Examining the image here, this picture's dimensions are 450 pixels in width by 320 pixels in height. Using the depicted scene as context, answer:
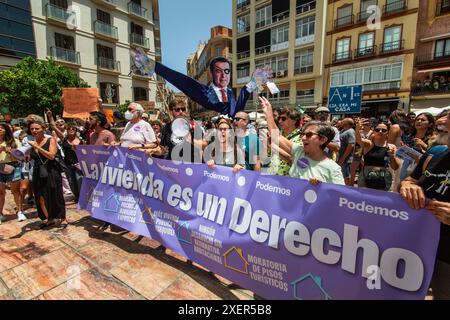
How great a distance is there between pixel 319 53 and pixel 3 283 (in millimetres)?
27057

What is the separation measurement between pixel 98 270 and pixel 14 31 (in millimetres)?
22158

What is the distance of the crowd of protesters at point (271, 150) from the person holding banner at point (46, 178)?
12 mm

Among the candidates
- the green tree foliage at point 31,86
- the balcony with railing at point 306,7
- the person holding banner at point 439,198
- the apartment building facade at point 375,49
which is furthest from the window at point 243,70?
the person holding banner at point 439,198

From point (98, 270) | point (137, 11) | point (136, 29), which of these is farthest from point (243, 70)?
point (98, 270)

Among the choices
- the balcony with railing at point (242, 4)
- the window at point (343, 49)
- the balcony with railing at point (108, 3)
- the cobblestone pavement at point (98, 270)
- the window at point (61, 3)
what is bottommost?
the cobblestone pavement at point (98, 270)

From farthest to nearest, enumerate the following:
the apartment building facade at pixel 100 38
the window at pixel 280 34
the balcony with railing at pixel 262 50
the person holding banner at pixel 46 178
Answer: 1. the balcony with railing at pixel 262 50
2. the window at pixel 280 34
3. the apartment building facade at pixel 100 38
4. the person holding banner at pixel 46 178

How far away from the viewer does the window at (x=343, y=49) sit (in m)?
22.5

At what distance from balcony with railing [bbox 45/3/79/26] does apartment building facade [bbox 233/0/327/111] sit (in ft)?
57.0

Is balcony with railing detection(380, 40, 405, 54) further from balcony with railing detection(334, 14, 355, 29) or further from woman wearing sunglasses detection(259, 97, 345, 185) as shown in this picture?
woman wearing sunglasses detection(259, 97, 345, 185)

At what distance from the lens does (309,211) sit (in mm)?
1859

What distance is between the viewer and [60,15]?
739 inches

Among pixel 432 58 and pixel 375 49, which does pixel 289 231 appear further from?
pixel 375 49

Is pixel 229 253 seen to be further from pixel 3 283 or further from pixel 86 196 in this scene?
pixel 86 196

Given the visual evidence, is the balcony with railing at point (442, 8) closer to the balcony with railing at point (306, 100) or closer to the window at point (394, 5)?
the window at point (394, 5)
